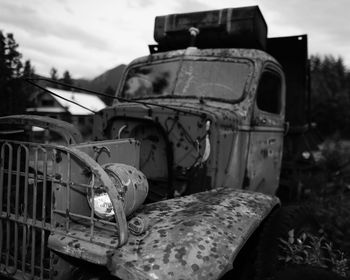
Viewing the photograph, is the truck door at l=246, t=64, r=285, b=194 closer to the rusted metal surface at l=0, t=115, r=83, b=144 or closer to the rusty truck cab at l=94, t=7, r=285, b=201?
the rusty truck cab at l=94, t=7, r=285, b=201

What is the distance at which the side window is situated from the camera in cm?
386

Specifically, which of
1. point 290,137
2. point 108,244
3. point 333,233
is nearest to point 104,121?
point 108,244

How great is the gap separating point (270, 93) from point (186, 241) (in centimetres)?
282

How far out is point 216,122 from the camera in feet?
9.97

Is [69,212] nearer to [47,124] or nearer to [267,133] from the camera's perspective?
[47,124]

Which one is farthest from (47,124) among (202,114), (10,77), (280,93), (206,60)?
(10,77)

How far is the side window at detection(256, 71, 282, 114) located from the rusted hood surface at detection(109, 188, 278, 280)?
1811mm

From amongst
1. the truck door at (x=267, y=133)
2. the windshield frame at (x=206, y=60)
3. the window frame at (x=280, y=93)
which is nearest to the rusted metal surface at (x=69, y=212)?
the windshield frame at (x=206, y=60)

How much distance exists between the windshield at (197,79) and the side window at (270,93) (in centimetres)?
29

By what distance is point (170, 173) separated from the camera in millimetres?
3123

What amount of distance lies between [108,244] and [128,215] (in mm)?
278

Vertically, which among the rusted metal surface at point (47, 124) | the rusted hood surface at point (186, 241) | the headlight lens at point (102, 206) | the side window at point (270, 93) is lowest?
the rusted hood surface at point (186, 241)

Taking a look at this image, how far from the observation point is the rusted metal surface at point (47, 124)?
7.86 feet

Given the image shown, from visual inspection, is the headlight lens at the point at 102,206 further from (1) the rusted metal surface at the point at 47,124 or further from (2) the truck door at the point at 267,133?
(2) the truck door at the point at 267,133
